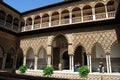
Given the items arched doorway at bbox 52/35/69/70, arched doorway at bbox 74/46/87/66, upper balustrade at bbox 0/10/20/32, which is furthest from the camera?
arched doorway at bbox 52/35/69/70

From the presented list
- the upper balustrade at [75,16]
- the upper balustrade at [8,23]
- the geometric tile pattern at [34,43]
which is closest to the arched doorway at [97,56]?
the upper balustrade at [75,16]

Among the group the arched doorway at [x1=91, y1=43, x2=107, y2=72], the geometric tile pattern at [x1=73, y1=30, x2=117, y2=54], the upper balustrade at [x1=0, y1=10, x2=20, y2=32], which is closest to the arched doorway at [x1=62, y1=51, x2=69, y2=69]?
the geometric tile pattern at [x1=73, y1=30, x2=117, y2=54]

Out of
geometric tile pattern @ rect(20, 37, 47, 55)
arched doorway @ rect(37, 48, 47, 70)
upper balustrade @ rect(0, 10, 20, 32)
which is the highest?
upper balustrade @ rect(0, 10, 20, 32)

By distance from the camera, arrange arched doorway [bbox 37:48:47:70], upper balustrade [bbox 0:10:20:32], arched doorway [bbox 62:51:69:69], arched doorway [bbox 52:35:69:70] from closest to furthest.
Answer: upper balustrade [bbox 0:10:20:32] < arched doorway [bbox 52:35:69:70] < arched doorway [bbox 62:51:69:69] < arched doorway [bbox 37:48:47:70]

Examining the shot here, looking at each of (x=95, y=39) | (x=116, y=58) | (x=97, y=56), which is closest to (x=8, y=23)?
(x=95, y=39)

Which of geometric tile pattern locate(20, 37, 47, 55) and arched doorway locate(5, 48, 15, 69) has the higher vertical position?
geometric tile pattern locate(20, 37, 47, 55)

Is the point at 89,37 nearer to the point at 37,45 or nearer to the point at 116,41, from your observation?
the point at 116,41

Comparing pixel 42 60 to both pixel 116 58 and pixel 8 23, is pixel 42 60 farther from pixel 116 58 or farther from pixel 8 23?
pixel 116 58

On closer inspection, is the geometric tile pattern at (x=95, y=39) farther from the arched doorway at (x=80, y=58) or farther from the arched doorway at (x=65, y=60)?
the arched doorway at (x=65, y=60)

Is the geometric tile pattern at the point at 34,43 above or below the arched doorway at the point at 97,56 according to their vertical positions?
above

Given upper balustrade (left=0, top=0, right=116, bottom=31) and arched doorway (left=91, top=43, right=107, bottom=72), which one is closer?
upper balustrade (left=0, top=0, right=116, bottom=31)

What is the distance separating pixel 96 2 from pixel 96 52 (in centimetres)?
561

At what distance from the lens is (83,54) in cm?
1573

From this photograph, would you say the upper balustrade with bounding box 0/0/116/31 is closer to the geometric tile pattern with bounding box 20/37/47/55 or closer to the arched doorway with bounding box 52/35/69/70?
the geometric tile pattern with bounding box 20/37/47/55
